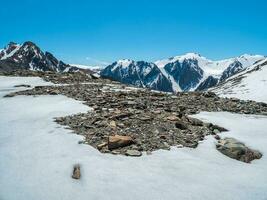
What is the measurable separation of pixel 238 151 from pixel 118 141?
5.15 m

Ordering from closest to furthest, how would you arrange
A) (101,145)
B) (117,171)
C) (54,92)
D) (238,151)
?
(117,171), (101,145), (238,151), (54,92)

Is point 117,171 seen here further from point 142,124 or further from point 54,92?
point 54,92

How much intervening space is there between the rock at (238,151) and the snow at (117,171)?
27 cm

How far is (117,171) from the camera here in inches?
484

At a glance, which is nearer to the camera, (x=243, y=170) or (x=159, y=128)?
(x=243, y=170)

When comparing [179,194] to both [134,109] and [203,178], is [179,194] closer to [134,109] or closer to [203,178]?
[203,178]

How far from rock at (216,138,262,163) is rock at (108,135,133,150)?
13.1 feet

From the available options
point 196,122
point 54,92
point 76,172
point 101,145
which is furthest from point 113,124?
point 54,92

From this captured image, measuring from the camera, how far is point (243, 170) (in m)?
13.1

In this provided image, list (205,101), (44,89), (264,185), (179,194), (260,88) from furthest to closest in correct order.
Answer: (260,88)
(44,89)
(205,101)
(264,185)
(179,194)

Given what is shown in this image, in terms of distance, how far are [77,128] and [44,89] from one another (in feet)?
52.4

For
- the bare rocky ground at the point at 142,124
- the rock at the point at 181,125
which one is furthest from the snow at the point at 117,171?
the rock at the point at 181,125

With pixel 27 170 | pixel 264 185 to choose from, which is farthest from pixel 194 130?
pixel 27 170

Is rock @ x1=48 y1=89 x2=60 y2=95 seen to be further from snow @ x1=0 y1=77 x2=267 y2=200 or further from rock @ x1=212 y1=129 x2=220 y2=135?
rock @ x1=212 y1=129 x2=220 y2=135
